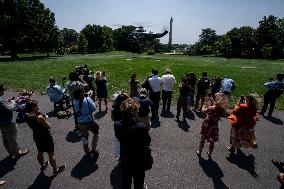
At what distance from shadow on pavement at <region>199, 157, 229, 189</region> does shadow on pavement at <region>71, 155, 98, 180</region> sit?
303 centimetres

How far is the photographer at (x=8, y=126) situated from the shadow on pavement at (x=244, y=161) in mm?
6362

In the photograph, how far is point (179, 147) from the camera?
9305 millimetres

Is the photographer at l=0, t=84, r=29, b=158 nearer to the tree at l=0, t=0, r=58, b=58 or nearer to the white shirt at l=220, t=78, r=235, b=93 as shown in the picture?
the white shirt at l=220, t=78, r=235, b=93

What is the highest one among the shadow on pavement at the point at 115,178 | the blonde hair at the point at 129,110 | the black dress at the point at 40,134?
the blonde hair at the point at 129,110

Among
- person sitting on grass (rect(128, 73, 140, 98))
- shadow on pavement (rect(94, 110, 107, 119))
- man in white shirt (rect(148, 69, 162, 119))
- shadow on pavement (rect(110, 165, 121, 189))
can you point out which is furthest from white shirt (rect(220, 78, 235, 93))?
shadow on pavement (rect(110, 165, 121, 189))

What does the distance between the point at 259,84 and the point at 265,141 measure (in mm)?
12659

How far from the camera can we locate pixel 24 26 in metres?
51.9

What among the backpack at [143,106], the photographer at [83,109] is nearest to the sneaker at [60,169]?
the photographer at [83,109]

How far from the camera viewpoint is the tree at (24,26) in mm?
50031

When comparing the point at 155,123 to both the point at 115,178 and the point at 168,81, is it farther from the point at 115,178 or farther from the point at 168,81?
the point at 115,178

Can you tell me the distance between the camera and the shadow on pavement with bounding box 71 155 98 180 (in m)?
7.49

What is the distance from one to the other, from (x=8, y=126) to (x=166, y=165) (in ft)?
15.3

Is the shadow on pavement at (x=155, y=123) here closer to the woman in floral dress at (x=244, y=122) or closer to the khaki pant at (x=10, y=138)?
the woman in floral dress at (x=244, y=122)

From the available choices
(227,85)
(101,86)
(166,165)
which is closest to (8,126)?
(166,165)
